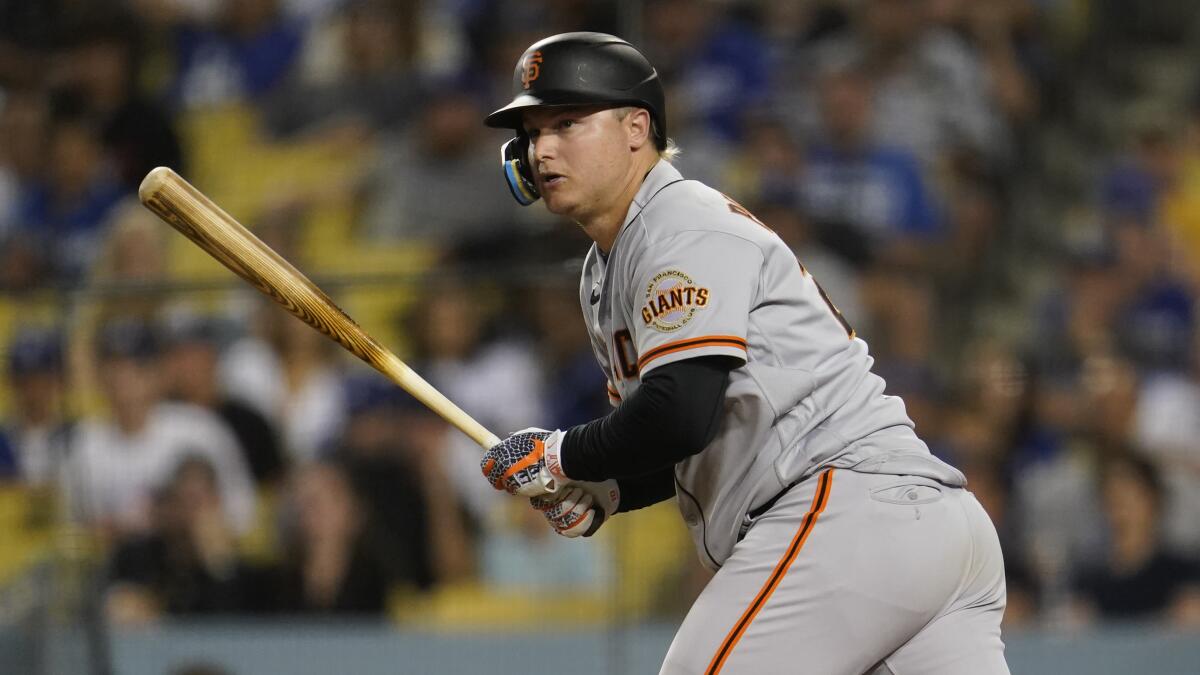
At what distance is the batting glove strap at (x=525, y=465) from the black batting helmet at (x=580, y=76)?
600mm

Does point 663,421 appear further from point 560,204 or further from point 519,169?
point 519,169

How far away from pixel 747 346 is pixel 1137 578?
117 inches

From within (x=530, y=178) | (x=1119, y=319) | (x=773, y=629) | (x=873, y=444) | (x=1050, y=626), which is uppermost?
(x=530, y=178)

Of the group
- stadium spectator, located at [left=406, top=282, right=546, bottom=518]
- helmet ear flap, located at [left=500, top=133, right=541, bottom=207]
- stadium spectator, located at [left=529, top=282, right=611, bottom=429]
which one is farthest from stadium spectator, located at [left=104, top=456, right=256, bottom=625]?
helmet ear flap, located at [left=500, top=133, right=541, bottom=207]

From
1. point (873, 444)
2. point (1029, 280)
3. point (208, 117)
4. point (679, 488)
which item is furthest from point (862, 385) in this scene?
point (208, 117)

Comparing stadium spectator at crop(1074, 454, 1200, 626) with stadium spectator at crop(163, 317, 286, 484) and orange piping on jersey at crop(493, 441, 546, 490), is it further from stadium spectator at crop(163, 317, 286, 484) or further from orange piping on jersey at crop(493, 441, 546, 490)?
orange piping on jersey at crop(493, 441, 546, 490)

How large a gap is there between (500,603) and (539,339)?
0.88 metres

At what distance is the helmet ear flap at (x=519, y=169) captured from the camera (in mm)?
2945

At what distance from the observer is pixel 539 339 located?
508cm

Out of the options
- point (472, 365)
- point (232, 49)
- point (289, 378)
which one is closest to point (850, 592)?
point (472, 365)

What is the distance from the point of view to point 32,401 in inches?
204

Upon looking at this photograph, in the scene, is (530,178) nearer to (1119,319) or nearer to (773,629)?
(773,629)

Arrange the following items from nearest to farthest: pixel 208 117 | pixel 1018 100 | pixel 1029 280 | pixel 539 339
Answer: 1. pixel 539 339
2. pixel 1029 280
3. pixel 1018 100
4. pixel 208 117

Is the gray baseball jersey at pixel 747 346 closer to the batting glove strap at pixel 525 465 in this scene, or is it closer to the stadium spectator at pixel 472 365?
the batting glove strap at pixel 525 465
